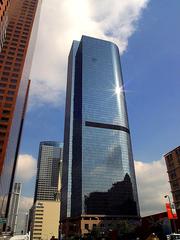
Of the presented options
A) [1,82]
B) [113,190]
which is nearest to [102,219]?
[113,190]

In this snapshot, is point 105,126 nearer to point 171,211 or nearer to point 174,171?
point 174,171

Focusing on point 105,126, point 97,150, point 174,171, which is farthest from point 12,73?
point 174,171

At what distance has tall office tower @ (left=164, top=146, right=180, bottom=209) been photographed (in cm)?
10737

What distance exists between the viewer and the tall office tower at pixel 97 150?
157500mm

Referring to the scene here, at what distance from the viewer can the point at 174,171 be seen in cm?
11225

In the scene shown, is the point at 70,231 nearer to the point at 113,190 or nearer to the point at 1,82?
the point at 113,190

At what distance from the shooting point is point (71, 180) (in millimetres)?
168000

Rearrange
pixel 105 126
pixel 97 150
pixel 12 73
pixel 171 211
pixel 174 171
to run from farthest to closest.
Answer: pixel 105 126
pixel 97 150
pixel 12 73
pixel 174 171
pixel 171 211

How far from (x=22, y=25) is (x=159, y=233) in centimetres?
12453

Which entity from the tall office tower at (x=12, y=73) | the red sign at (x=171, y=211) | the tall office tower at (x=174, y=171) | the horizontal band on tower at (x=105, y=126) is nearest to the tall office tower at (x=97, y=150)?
the horizontal band on tower at (x=105, y=126)

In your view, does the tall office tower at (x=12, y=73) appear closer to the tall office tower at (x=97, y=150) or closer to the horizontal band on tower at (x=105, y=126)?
the tall office tower at (x=97, y=150)

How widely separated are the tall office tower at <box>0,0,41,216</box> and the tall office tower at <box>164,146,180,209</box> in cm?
7160

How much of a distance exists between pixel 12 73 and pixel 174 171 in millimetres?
86343

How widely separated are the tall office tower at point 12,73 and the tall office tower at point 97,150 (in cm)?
4806
